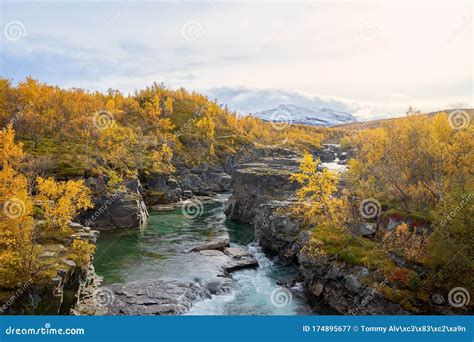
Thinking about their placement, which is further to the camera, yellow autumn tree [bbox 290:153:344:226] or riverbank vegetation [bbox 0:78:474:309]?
yellow autumn tree [bbox 290:153:344:226]

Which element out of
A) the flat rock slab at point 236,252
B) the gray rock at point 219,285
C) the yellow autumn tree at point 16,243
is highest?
the yellow autumn tree at point 16,243

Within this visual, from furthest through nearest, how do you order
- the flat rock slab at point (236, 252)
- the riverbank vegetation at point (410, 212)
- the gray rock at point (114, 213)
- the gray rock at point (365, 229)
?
the gray rock at point (114, 213), the flat rock slab at point (236, 252), the gray rock at point (365, 229), the riverbank vegetation at point (410, 212)

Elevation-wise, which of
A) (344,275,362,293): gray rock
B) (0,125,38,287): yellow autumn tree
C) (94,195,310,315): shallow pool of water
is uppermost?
(0,125,38,287): yellow autumn tree

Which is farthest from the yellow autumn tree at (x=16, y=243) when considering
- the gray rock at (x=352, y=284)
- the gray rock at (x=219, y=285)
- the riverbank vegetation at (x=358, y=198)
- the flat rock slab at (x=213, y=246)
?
the gray rock at (x=352, y=284)

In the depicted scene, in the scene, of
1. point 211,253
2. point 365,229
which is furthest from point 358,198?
point 211,253

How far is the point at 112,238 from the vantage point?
64.9 m

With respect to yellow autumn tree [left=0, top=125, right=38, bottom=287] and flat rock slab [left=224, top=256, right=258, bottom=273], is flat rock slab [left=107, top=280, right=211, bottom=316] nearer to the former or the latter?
flat rock slab [left=224, top=256, right=258, bottom=273]

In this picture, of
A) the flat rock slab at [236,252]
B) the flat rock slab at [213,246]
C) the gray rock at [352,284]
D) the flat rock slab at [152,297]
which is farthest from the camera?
the flat rock slab at [213,246]

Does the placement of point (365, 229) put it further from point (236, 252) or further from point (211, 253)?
point (211, 253)

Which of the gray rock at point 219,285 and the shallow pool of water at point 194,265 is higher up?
the gray rock at point 219,285

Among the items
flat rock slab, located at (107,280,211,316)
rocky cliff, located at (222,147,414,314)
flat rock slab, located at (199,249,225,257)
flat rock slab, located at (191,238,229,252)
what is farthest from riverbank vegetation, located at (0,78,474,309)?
flat rock slab, located at (191,238,229,252)

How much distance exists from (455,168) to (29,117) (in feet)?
285

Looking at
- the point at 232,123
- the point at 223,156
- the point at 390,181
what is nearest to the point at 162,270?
the point at 390,181

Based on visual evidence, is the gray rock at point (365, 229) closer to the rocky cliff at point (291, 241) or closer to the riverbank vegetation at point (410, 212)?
the riverbank vegetation at point (410, 212)
